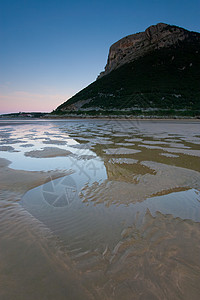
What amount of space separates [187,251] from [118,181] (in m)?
1.92

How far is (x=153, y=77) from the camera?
63375 millimetres

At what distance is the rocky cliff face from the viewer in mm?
81625

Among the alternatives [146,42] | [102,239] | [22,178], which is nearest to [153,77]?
[146,42]

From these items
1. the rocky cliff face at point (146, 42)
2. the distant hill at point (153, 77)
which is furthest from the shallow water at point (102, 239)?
the rocky cliff face at point (146, 42)

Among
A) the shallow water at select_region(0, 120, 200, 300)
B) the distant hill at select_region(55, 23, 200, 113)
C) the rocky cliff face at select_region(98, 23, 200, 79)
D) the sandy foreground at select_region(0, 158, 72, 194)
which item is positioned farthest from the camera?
the rocky cliff face at select_region(98, 23, 200, 79)

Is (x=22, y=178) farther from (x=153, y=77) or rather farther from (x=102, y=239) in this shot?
(x=153, y=77)

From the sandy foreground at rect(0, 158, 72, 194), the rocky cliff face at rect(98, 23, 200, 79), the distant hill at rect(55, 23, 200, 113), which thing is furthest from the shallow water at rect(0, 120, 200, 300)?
the rocky cliff face at rect(98, 23, 200, 79)

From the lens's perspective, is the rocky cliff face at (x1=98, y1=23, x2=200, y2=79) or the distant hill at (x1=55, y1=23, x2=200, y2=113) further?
the rocky cliff face at (x1=98, y1=23, x2=200, y2=79)

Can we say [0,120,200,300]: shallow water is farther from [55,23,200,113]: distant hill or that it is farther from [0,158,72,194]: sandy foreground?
[55,23,200,113]: distant hill

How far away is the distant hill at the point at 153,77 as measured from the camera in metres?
47.9

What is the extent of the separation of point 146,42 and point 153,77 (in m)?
41.5

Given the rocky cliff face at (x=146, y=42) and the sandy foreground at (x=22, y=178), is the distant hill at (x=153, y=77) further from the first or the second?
the sandy foreground at (x=22, y=178)

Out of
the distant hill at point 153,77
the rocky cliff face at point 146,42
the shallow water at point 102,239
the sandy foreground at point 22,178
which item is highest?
the rocky cliff face at point 146,42

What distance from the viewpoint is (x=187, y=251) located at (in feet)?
5.45
